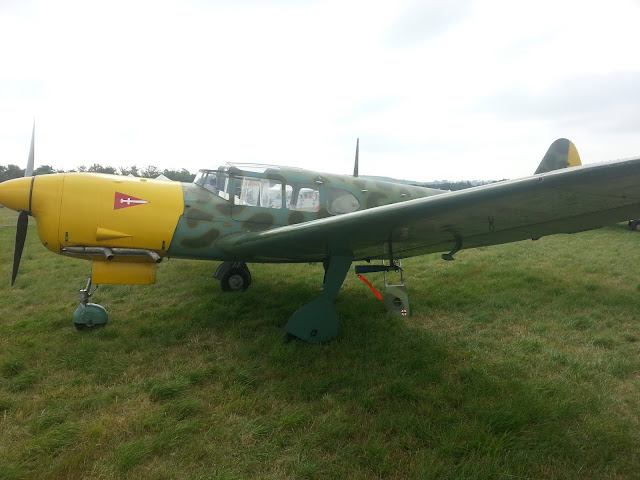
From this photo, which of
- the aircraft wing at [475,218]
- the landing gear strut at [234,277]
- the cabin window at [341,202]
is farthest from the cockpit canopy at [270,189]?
the landing gear strut at [234,277]

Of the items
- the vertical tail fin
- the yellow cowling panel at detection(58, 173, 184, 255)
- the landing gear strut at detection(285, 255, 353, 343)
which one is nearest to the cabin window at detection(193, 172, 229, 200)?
the yellow cowling panel at detection(58, 173, 184, 255)

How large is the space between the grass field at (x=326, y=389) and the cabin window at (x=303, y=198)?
144cm

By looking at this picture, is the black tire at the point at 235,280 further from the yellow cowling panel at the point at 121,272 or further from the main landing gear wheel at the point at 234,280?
the yellow cowling panel at the point at 121,272

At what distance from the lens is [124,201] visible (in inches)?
149

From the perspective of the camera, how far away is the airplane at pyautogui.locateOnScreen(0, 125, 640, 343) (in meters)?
2.27

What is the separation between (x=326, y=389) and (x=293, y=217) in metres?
2.44

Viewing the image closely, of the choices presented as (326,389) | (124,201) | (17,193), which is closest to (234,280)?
(124,201)

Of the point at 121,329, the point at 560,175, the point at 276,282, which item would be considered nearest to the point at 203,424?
the point at 121,329

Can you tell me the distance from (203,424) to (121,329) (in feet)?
7.41

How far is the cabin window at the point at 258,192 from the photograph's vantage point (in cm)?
440

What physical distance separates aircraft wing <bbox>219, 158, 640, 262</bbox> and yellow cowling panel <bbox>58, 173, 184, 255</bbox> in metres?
0.74

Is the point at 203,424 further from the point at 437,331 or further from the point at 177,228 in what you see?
the point at 437,331

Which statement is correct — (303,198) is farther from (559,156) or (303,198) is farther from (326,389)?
(559,156)

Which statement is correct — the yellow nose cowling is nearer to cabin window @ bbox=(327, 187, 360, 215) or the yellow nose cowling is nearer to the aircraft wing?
the aircraft wing
